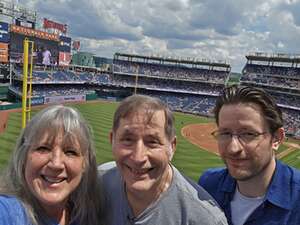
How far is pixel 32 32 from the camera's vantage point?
53781 millimetres

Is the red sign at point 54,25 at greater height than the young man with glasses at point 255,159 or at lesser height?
greater

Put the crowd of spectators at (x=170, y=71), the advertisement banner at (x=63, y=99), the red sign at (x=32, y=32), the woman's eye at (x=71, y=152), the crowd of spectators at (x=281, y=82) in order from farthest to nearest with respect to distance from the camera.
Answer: the crowd of spectators at (x=170, y=71) → the crowd of spectators at (x=281, y=82) → the red sign at (x=32, y=32) → the advertisement banner at (x=63, y=99) → the woman's eye at (x=71, y=152)

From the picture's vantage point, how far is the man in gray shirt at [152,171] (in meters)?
2.80

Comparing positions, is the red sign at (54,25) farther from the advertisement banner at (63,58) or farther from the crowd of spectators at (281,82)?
the crowd of spectators at (281,82)

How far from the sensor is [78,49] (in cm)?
10069

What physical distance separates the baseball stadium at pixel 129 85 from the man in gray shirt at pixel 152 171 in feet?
66.1

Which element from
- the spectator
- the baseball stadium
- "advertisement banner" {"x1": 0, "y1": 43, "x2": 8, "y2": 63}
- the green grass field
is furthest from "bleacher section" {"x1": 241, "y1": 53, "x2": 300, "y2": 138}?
the spectator

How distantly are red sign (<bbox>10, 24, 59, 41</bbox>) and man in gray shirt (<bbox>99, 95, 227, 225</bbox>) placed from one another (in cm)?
5252

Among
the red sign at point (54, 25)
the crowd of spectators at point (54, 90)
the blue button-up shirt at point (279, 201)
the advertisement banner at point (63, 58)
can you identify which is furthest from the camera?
the red sign at point (54, 25)

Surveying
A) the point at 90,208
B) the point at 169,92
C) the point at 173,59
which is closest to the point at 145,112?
the point at 90,208

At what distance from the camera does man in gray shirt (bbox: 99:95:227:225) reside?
2801 millimetres

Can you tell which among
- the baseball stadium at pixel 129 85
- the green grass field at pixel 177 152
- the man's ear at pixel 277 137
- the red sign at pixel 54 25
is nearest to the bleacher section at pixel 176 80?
the baseball stadium at pixel 129 85

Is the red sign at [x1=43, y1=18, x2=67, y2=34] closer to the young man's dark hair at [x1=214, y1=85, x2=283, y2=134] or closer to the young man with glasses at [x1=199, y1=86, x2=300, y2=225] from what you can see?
the young man's dark hair at [x1=214, y1=85, x2=283, y2=134]

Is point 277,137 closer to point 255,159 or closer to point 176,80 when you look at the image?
point 255,159
